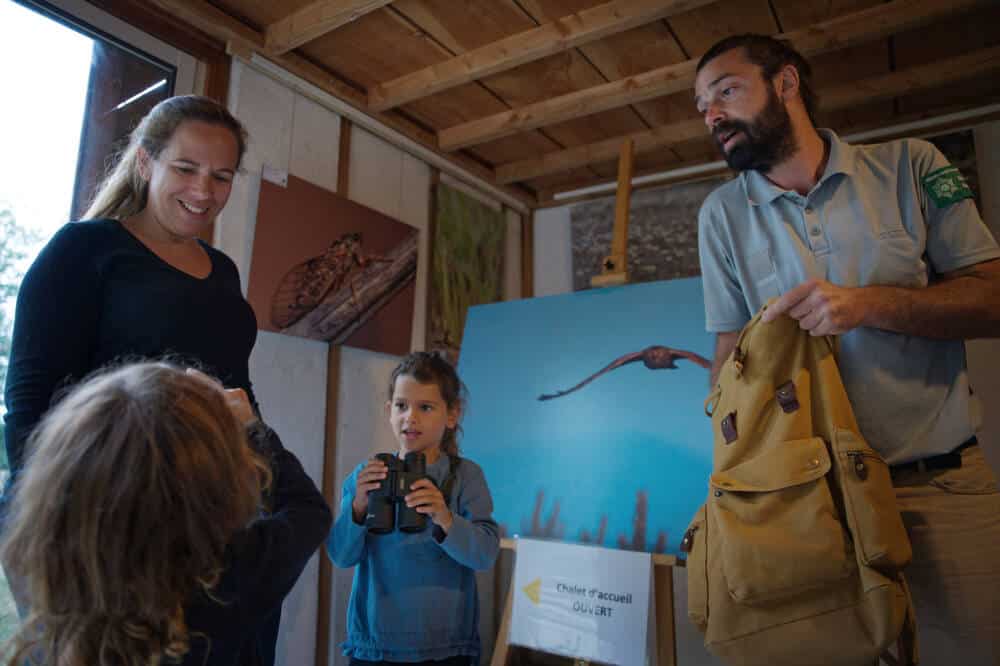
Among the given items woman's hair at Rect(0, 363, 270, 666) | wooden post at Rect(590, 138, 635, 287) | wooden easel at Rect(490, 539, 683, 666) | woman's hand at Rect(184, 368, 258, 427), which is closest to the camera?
woman's hair at Rect(0, 363, 270, 666)

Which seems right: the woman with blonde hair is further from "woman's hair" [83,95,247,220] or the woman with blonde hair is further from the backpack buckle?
the backpack buckle

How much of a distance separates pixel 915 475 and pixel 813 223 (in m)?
0.51

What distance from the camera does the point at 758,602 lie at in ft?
3.56

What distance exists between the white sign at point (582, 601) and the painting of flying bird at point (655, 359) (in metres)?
0.65

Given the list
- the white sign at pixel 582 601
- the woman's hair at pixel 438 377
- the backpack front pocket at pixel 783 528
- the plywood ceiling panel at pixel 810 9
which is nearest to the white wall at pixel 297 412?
the woman's hair at pixel 438 377

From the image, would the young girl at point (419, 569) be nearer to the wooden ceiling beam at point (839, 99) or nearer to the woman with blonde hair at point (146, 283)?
the woman with blonde hair at point (146, 283)

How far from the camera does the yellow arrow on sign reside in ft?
6.93

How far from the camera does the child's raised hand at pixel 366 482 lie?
159 cm

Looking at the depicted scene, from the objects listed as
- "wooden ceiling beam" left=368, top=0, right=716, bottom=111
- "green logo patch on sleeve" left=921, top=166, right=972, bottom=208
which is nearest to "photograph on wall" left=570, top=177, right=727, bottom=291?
"wooden ceiling beam" left=368, top=0, right=716, bottom=111

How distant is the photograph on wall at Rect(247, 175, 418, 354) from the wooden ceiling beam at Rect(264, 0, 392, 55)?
0.47 meters

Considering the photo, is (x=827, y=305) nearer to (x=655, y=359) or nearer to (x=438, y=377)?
(x=438, y=377)

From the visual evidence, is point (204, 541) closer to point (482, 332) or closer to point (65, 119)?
point (65, 119)

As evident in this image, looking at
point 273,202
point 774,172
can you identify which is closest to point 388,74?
point 273,202

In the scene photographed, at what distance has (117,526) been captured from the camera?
0.75m
